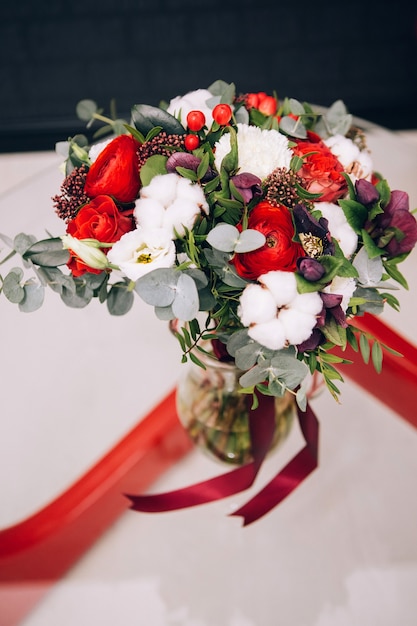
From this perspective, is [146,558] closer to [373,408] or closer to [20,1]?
[373,408]

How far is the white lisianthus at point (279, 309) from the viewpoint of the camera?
1.84 ft

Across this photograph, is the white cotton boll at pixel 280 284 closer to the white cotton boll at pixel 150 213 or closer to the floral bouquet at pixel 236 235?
the floral bouquet at pixel 236 235

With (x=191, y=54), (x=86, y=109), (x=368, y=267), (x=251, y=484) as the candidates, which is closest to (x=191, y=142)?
(x=368, y=267)

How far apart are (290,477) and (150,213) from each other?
0.54 meters

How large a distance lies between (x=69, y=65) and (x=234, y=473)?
1845 mm

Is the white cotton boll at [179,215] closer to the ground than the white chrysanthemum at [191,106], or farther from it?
closer to the ground

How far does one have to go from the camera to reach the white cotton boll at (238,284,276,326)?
56cm

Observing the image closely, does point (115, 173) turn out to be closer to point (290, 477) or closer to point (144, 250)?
point (144, 250)

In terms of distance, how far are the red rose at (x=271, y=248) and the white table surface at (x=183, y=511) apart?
0.48 metres

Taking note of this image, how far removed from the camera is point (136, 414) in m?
1.05

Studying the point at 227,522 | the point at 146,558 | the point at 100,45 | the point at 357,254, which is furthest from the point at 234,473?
the point at 100,45

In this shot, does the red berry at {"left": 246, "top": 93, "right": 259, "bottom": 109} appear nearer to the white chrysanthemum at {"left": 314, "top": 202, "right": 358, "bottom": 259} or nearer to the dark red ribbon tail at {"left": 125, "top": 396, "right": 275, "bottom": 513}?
the white chrysanthemum at {"left": 314, "top": 202, "right": 358, "bottom": 259}

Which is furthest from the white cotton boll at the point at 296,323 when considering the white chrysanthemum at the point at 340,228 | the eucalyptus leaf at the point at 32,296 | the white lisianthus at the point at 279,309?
the eucalyptus leaf at the point at 32,296

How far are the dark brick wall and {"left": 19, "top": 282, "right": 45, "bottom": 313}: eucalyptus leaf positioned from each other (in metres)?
1.69
